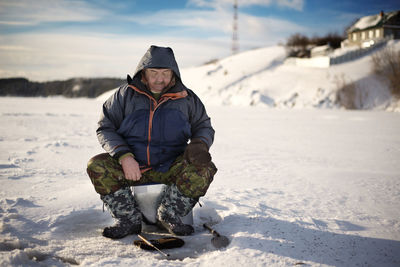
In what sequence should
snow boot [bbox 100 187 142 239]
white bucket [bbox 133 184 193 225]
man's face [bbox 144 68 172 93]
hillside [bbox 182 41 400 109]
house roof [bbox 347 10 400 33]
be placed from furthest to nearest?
house roof [bbox 347 10 400 33], hillside [bbox 182 41 400 109], man's face [bbox 144 68 172 93], white bucket [bbox 133 184 193 225], snow boot [bbox 100 187 142 239]

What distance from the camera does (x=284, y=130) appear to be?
25.5 feet

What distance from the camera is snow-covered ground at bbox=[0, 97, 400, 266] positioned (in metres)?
1.76

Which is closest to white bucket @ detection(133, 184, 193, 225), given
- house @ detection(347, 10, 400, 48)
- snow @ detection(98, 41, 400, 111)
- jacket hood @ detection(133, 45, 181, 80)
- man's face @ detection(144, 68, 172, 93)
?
man's face @ detection(144, 68, 172, 93)

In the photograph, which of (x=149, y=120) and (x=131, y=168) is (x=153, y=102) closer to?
(x=149, y=120)

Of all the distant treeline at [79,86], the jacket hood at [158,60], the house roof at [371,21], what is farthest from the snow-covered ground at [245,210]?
the distant treeline at [79,86]

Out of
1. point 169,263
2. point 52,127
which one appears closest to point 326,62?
point 52,127

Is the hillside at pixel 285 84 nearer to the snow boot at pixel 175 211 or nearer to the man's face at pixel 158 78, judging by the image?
the man's face at pixel 158 78

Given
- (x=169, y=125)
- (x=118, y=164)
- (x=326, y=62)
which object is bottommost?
(x=118, y=164)

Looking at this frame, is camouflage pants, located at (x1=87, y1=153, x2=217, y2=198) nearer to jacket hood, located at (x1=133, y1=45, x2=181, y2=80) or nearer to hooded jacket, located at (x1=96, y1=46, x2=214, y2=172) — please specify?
hooded jacket, located at (x1=96, y1=46, x2=214, y2=172)

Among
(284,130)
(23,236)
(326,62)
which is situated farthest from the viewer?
(326,62)

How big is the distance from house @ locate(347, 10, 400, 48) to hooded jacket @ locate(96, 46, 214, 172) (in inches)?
1080

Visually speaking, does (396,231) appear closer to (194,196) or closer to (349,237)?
(349,237)

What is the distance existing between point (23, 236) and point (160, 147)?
3.67ft

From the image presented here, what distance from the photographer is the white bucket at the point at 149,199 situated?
2.17 meters
